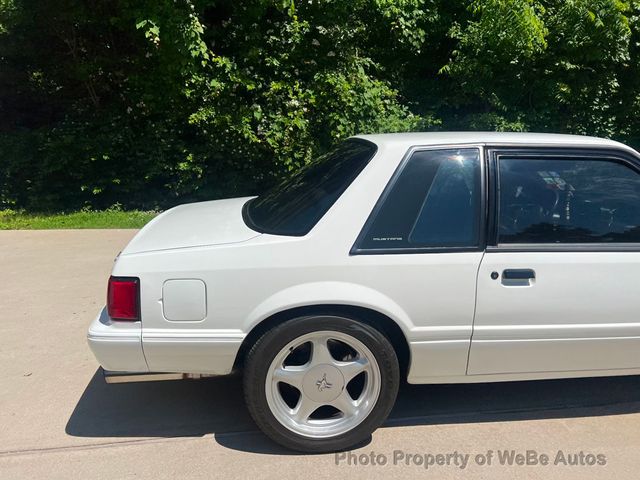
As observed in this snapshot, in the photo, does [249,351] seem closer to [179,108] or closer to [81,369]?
[81,369]

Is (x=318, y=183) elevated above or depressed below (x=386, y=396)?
above

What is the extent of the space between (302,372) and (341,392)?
242mm

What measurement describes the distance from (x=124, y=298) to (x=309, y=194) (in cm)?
117

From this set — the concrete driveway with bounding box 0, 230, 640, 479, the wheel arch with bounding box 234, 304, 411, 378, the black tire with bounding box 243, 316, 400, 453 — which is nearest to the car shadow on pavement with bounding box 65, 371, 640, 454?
the concrete driveway with bounding box 0, 230, 640, 479

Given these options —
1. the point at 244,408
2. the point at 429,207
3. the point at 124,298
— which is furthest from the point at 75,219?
the point at 429,207

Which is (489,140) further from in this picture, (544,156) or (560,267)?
(560,267)

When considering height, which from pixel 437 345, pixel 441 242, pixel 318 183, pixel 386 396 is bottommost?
pixel 386 396

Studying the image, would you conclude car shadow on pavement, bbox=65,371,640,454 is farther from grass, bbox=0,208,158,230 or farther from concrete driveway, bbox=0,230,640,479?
grass, bbox=0,208,158,230

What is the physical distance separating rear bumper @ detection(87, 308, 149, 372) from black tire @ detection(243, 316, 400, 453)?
56cm

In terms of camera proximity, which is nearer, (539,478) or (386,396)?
(539,478)

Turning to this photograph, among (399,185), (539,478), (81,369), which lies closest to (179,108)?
(81,369)

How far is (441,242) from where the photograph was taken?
2961 mm

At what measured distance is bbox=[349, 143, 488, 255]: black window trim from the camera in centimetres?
289

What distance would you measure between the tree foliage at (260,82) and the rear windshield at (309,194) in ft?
15.3
